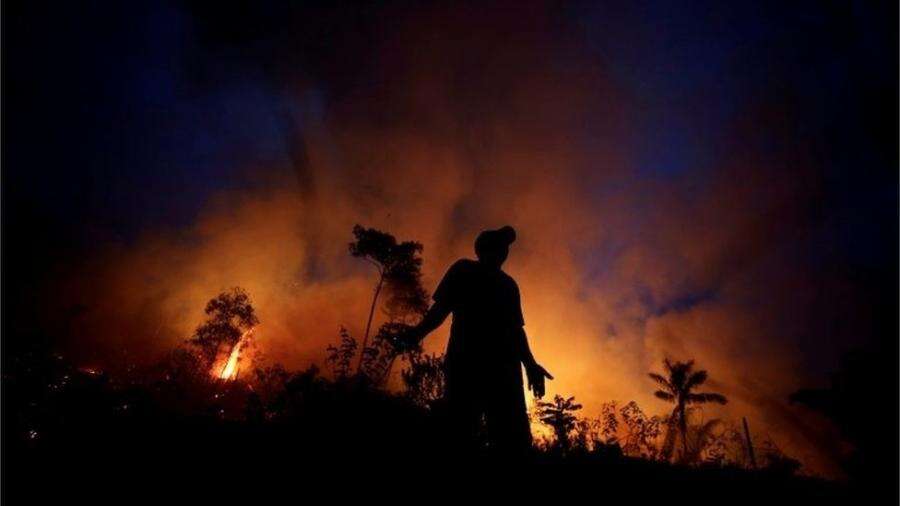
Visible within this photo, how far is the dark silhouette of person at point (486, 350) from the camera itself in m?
3.16

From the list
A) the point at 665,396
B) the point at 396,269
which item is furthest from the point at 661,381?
the point at 396,269

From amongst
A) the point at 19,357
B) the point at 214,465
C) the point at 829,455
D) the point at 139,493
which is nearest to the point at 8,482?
the point at 139,493

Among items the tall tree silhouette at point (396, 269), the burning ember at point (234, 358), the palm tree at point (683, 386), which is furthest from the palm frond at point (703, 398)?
the burning ember at point (234, 358)

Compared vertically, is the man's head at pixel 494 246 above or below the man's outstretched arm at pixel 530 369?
above

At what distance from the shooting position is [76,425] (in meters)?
2.94

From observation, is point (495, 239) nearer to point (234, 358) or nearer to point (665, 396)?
point (665, 396)

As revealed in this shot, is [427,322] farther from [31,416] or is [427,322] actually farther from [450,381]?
[31,416]

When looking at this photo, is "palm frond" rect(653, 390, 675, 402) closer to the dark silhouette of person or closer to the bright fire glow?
the dark silhouette of person

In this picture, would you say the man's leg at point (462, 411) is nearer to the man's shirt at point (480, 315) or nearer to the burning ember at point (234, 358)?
the man's shirt at point (480, 315)

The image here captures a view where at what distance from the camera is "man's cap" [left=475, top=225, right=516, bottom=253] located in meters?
3.87

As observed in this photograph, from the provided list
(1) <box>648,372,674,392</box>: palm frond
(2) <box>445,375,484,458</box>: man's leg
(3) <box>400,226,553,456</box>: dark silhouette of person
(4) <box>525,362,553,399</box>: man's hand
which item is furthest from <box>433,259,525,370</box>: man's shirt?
(1) <box>648,372,674,392</box>: palm frond

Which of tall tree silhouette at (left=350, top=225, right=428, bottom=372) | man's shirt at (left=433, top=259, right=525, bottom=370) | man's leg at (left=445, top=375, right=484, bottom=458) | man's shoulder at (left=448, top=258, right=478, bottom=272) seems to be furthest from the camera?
tall tree silhouette at (left=350, top=225, right=428, bottom=372)

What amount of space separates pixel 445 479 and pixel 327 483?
29.1 inches

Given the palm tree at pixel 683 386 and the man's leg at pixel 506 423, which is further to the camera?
the palm tree at pixel 683 386
